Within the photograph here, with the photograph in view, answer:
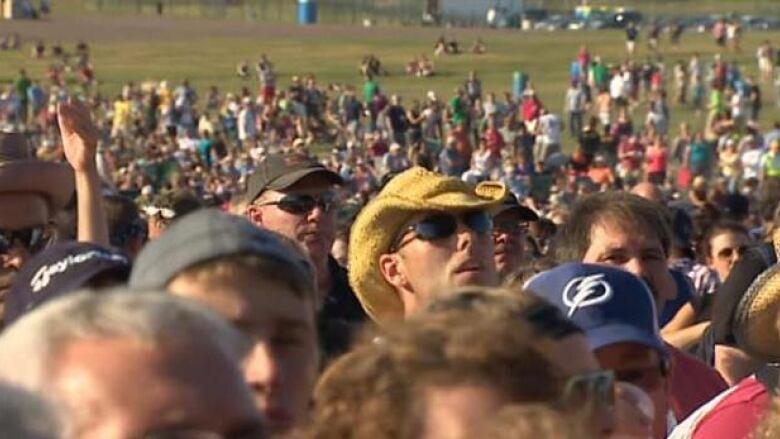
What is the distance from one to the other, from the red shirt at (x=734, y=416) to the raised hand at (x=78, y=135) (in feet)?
6.57

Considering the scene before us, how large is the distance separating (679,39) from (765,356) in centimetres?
8043

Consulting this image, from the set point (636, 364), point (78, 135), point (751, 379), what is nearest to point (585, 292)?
point (636, 364)

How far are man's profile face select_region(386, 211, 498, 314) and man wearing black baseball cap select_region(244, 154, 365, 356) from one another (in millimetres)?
1020

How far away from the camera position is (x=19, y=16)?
287 ft

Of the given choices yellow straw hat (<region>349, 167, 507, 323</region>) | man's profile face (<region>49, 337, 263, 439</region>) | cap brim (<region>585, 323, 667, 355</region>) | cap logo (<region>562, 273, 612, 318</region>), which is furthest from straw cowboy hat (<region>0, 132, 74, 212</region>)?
man's profile face (<region>49, 337, 263, 439</region>)

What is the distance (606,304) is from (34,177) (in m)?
2.64

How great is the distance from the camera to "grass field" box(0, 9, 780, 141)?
2746 inches

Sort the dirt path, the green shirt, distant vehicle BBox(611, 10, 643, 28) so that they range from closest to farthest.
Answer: the green shirt, the dirt path, distant vehicle BBox(611, 10, 643, 28)

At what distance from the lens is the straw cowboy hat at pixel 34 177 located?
22.2 feet

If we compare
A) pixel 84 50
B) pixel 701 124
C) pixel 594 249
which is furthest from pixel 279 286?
pixel 84 50

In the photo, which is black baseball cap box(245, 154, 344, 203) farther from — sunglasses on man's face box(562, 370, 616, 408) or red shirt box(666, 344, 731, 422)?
sunglasses on man's face box(562, 370, 616, 408)

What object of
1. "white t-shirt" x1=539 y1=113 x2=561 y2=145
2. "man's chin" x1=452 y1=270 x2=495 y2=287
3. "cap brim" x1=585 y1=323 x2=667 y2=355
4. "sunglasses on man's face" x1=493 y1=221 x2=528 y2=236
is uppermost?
"cap brim" x1=585 y1=323 x2=667 y2=355

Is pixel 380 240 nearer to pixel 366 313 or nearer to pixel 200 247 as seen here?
pixel 366 313

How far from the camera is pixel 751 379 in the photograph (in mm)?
5465
